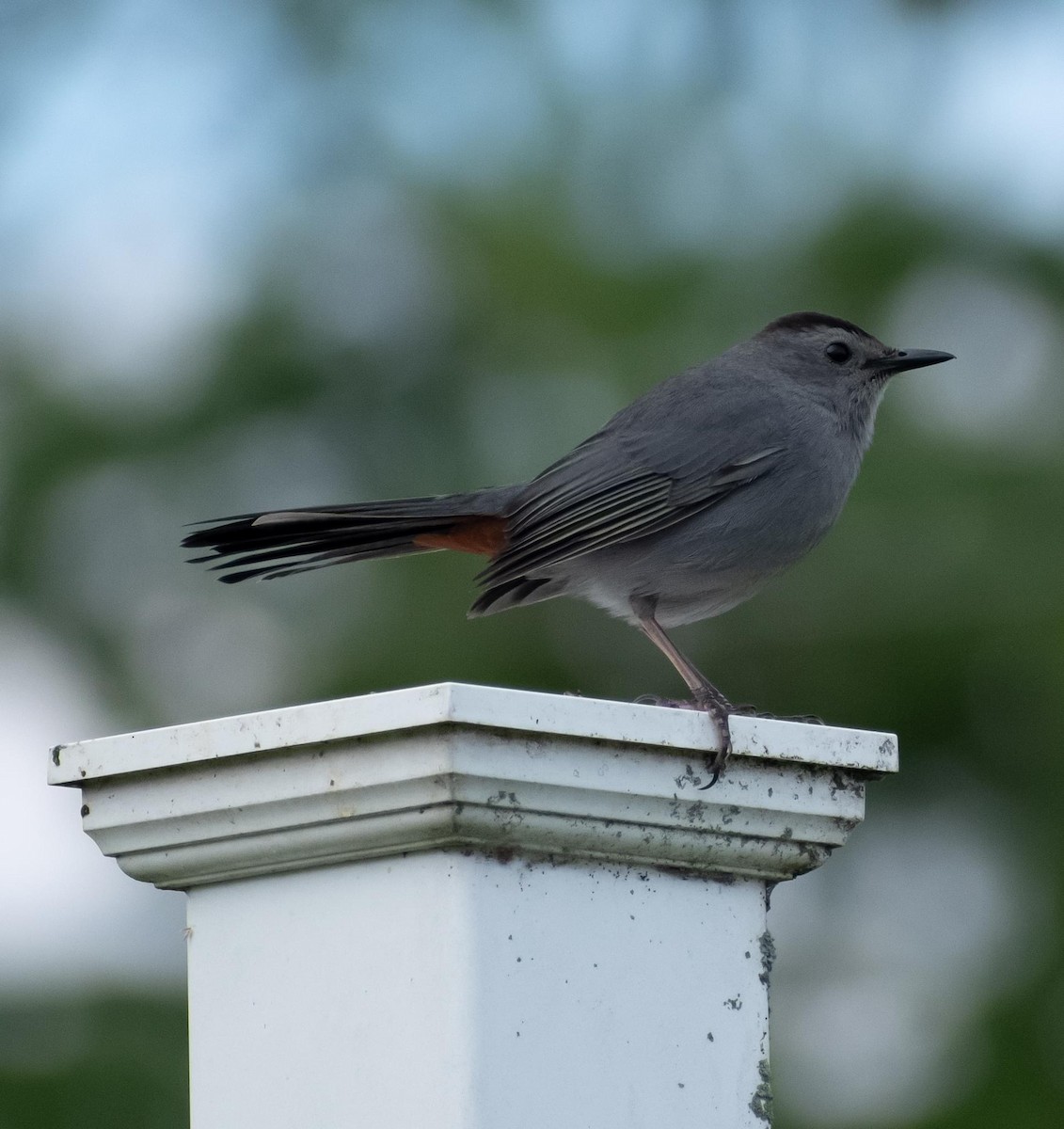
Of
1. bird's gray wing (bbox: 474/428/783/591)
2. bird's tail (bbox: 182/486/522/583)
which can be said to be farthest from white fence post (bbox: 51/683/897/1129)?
bird's gray wing (bbox: 474/428/783/591)

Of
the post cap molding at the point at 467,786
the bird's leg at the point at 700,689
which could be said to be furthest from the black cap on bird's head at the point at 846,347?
the post cap molding at the point at 467,786

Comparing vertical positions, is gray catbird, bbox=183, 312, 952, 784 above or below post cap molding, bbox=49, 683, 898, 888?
above

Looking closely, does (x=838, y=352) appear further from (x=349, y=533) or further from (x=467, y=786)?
(x=467, y=786)

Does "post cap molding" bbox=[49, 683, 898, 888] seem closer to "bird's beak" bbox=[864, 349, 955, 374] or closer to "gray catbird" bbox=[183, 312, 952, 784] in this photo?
"gray catbird" bbox=[183, 312, 952, 784]

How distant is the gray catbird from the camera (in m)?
4.25

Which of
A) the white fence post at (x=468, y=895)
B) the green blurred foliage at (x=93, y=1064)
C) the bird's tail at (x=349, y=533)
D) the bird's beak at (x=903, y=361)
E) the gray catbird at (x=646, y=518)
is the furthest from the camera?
the green blurred foliage at (x=93, y=1064)

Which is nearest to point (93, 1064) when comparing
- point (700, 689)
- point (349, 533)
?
point (349, 533)

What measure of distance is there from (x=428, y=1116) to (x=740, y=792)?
1.78ft

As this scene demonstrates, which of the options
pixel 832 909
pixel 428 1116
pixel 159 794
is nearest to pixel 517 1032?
pixel 428 1116

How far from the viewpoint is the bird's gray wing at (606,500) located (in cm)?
426

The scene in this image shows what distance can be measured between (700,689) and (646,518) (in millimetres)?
870

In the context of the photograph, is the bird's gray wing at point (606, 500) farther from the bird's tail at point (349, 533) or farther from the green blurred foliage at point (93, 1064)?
the green blurred foliage at point (93, 1064)

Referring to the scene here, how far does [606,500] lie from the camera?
442 centimetres

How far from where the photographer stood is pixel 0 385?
10.2 m
